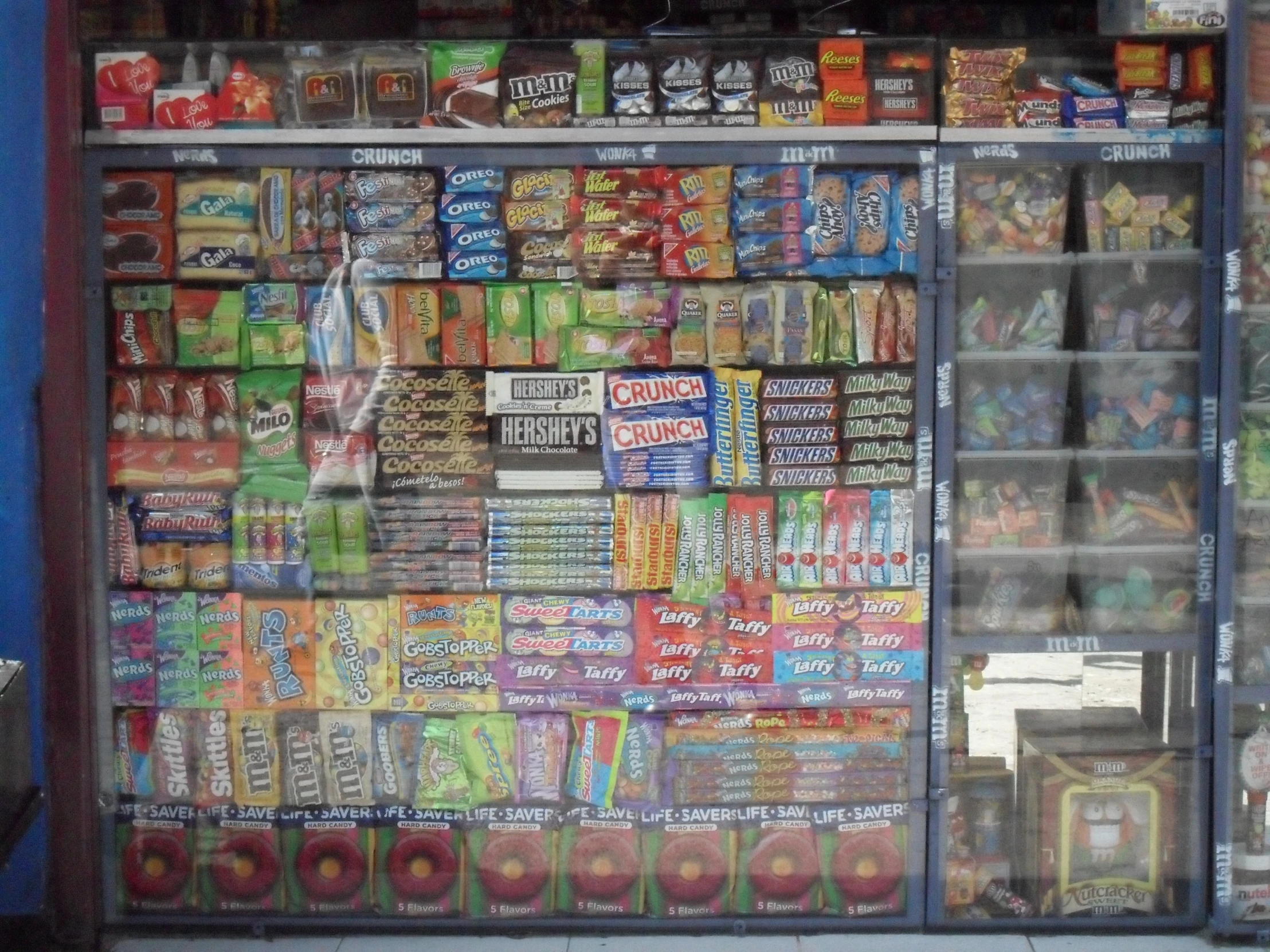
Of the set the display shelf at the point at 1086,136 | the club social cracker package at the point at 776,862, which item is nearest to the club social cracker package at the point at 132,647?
the club social cracker package at the point at 776,862

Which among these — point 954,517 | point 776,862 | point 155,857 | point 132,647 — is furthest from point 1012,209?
point 155,857

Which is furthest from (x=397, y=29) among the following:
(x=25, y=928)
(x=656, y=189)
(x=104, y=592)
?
(x=25, y=928)

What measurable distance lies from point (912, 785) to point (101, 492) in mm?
2554

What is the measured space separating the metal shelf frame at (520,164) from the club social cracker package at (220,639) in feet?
0.91

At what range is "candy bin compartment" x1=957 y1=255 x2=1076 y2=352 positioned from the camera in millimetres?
3982

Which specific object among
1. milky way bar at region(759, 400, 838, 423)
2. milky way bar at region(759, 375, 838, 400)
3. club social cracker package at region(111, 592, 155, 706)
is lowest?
club social cracker package at region(111, 592, 155, 706)

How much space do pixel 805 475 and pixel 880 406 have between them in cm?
30

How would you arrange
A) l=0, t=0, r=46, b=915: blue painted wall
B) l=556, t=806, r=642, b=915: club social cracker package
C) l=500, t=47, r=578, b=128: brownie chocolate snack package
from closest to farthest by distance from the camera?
l=0, t=0, r=46, b=915: blue painted wall
l=500, t=47, r=578, b=128: brownie chocolate snack package
l=556, t=806, r=642, b=915: club social cracker package

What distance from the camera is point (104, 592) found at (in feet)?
13.0

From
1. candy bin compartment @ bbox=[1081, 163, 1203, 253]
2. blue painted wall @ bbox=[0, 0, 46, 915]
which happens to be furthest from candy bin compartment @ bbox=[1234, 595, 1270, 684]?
blue painted wall @ bbox=[0, 0, 46, 915]

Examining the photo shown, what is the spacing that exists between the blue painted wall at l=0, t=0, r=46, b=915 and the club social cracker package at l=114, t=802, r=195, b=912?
9.6 inches

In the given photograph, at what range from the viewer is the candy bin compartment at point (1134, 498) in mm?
3979

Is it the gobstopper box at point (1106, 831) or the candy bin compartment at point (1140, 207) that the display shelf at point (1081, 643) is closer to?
the gobstopper box at point (1106, 831)

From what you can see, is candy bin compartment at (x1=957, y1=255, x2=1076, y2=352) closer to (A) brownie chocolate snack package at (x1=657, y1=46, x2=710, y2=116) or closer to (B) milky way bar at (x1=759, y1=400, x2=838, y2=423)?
(B) milky way bar at (x1=759, y1=400, x2=838, y2=423)
